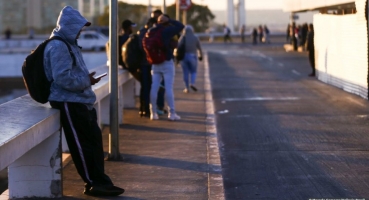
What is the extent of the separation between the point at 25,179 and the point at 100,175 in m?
0.75

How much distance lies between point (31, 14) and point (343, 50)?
220 feet

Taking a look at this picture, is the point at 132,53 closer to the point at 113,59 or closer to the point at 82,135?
the point at 113,59

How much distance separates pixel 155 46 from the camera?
528 inches

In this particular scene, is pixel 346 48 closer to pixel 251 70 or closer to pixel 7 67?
pixel 251 70

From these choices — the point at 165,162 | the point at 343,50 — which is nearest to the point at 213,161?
the point at 165,162

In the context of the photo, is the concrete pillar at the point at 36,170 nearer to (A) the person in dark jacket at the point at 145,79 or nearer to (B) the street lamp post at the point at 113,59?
(B) the street lamp post at the point at 113,59

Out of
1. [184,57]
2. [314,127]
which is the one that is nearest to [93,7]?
[184,57]

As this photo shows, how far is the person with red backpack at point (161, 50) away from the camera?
1347cm

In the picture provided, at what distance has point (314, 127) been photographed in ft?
43.5

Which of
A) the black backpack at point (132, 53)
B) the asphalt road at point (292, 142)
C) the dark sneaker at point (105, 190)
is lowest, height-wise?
the asphalt road at point (292, 142)

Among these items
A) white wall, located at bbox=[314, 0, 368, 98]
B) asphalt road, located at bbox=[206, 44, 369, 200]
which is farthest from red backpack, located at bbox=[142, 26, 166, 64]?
white wall, located at bbox=[314, 0, 368, 98]

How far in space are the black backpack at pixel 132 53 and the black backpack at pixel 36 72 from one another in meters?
6.35

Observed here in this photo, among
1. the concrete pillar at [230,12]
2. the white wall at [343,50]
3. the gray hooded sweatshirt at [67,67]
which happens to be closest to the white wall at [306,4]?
the white wall at [343,50]

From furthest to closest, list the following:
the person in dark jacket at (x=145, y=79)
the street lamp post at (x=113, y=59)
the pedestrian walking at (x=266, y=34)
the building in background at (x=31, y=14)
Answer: the building in background at (x=31, y=14)
the pedestrian walking at (x=266, y=34)
the person in dark jacket at (x=145, y=79)
the street lamp post at (x=113, y=59)
